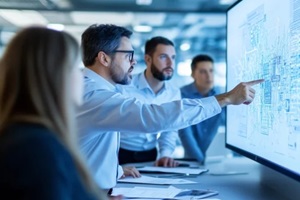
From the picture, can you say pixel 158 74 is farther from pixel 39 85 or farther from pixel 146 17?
pixel 146 17

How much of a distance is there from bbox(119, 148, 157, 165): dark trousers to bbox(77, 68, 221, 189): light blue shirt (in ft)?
3.12

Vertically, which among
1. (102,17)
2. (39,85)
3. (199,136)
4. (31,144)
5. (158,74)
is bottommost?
(199,136)

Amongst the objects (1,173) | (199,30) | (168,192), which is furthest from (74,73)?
(199,30)

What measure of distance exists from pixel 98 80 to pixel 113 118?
24 centimetres

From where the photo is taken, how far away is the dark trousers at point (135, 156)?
287 centimetres

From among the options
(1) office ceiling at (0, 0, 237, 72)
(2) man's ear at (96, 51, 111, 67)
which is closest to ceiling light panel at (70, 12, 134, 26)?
(1) office ceiling at (0, 0, 237, 72)

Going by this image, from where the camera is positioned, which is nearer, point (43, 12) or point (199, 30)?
point (43, 12)

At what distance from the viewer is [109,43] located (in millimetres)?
2016

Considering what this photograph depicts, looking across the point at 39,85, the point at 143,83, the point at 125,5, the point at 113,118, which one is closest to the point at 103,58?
the point at 113,118

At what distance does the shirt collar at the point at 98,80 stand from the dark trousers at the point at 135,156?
96cm

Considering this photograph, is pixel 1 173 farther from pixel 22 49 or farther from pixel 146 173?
pixel 146 173

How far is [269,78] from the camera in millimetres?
1756

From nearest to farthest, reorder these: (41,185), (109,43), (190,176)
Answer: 1. (41,185)
2. (109,43)
3. (190,176)

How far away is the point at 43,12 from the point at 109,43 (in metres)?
3.64
